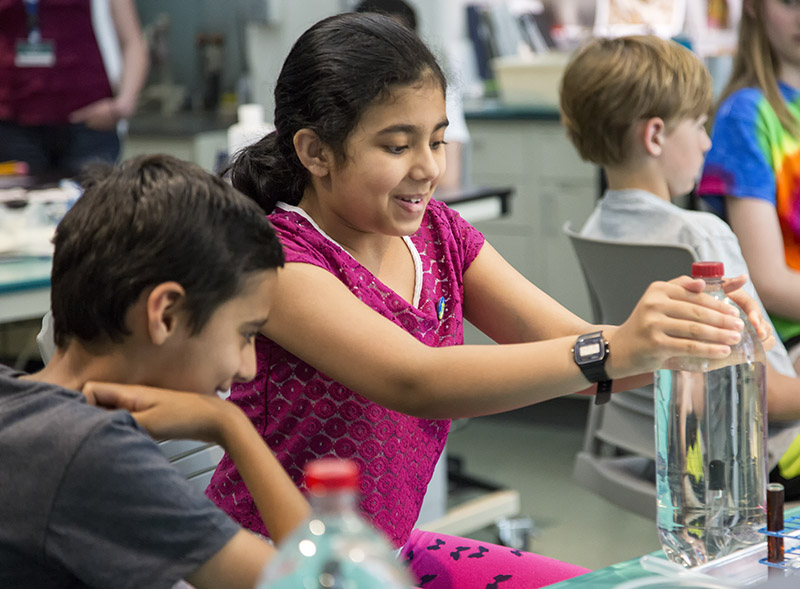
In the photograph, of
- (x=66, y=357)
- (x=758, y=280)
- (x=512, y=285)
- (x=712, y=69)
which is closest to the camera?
(x=66, y=357)

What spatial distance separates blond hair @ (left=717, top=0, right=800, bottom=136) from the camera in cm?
193

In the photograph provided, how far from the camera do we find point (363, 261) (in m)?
1.25

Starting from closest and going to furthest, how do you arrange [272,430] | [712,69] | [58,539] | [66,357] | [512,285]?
1. [58,539]
2. [66,357]
3. [272,430]
4. [512,285]
5. [712,69]

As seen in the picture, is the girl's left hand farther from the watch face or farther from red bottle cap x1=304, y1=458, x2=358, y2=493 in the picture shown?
red bottle cap x1=304, y1=458, x2=358, y2=493

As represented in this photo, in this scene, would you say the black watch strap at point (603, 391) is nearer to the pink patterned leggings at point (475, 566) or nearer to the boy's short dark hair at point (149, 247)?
the pink patterned leggings at point (475, 566)

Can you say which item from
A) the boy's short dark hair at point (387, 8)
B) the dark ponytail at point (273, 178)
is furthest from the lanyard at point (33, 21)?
the dark ponytail at point (273, 178)

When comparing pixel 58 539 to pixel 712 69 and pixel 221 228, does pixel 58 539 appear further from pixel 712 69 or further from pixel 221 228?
pixel 712 69

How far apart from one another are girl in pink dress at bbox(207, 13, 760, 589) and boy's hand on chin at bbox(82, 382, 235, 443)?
20 cm

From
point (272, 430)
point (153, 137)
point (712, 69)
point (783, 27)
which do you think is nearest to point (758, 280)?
point (783, 27)

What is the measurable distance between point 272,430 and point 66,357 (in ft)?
0.97

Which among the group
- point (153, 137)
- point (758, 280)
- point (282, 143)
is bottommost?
point (153, 137)

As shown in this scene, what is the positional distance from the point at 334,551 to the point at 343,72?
68 centimetres

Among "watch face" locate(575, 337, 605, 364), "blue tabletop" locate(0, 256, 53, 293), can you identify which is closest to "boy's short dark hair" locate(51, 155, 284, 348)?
"watch face" locate(575, 337, 605, 364)

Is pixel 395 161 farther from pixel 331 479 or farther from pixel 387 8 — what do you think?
pixel 331 479
